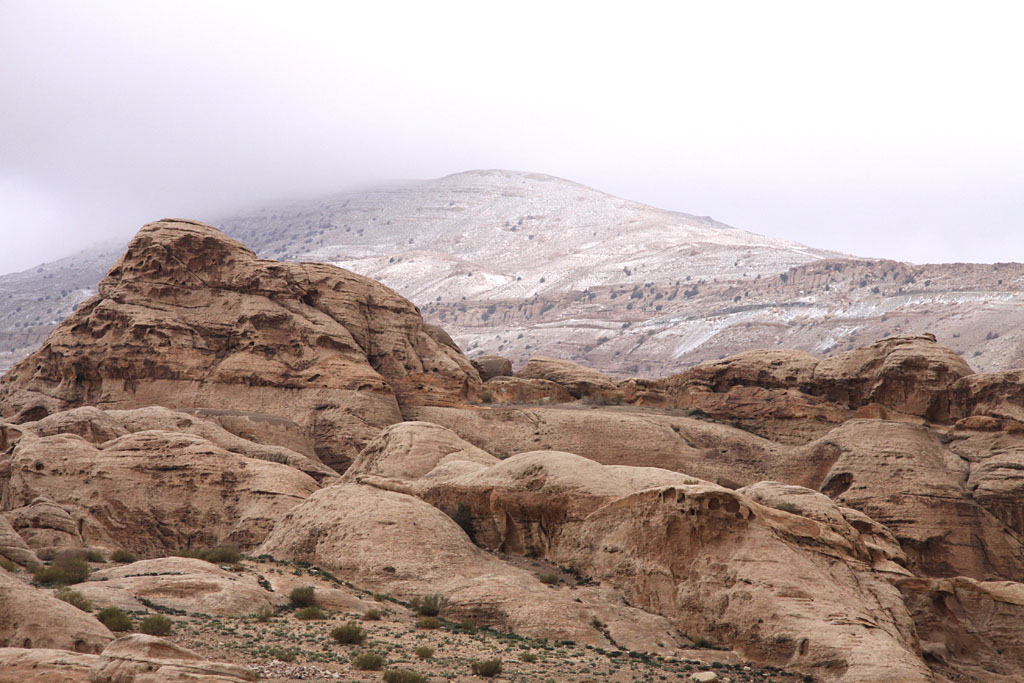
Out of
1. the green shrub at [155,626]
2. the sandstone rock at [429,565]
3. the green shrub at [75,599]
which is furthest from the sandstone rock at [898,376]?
the green shrub at [75,599]

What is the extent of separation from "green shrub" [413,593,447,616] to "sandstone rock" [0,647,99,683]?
10247mm

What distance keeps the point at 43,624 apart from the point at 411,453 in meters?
18.0

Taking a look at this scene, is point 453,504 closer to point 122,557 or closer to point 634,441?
point 122,557

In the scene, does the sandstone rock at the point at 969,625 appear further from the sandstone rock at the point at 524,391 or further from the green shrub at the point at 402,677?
the sandstone rock at the point at 524,391

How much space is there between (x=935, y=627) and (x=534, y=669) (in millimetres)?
13936

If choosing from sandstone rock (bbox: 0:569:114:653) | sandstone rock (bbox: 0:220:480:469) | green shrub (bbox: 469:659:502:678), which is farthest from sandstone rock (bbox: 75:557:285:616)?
sandstone rock (bbox: 0:220:480:469)

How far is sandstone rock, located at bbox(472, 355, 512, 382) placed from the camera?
188 ft

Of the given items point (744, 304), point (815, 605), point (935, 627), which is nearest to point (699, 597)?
point (815, 605)

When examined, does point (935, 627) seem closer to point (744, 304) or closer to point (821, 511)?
point (821, 511)

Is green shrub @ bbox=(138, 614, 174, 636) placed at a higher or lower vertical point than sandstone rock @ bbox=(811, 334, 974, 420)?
lower

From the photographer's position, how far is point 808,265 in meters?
120

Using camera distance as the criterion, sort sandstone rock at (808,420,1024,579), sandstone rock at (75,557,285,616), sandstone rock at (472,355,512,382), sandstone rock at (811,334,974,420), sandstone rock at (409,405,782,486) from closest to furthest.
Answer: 1. sandstone rock at (75,557,285,616)
2. sandstone rock at (808,420,1024,579)
3. sandstone rock at (409,405,782,486)
4. sandstone rock at (811,334,974,420)
5. sandstone rock at (472,355,512,382)

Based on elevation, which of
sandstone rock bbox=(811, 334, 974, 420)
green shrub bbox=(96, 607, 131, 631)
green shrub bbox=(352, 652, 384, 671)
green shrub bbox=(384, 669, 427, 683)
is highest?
sandstone rock bbox=(811, 334, 974, 420)

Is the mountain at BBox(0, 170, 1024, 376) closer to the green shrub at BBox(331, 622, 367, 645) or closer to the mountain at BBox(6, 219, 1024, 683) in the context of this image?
the mountain at BBox(6, 219, 1024, 683)
